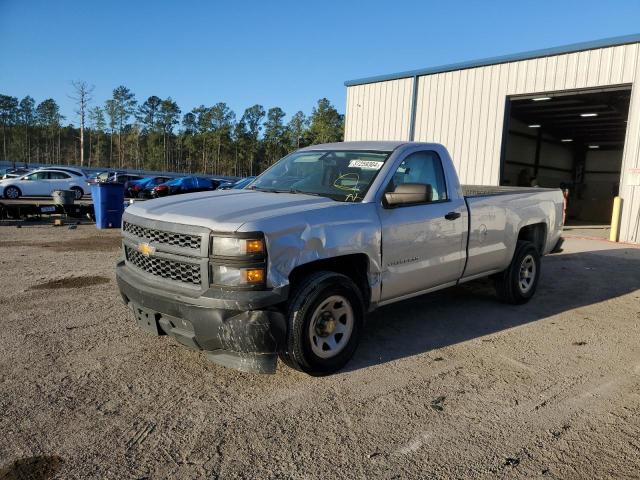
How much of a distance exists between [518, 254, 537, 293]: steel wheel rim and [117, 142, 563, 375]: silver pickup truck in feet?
3.56

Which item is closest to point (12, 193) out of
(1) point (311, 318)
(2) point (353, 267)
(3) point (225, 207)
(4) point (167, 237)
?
(4) point (167, 237)

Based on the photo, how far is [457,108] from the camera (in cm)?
1675

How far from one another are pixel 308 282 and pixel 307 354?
54 centimetres

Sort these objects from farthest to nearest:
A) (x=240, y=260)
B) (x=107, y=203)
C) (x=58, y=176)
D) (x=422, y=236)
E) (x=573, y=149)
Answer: (x=573, y=149) → (x=58, y=176) → (x=107, y=203) → (x=422, y=236) → (x=240, y=260)

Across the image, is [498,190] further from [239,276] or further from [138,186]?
[138,186]

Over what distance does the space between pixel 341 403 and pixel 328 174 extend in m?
2.17

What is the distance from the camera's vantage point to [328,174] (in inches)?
187

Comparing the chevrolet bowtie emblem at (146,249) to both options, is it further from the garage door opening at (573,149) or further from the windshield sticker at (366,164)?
the garage door opening at (573,149)

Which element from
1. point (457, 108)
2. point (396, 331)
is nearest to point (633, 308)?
point (396, 331)

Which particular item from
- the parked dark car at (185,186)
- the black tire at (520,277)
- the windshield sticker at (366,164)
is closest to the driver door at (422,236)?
the windshield sticker at (366,164)

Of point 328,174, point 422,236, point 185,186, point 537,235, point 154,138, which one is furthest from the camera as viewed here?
point 154,138

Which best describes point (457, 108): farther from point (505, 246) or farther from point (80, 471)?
point (80, 471)

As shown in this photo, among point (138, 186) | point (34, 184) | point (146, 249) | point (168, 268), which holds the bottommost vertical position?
point (138, 186)

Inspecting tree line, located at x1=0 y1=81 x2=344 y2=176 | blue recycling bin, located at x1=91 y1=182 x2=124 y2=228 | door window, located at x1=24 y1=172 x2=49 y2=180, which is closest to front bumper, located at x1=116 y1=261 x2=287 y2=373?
blue recycling bin, located at x1=91 y1=182 x2=124 y2=228
